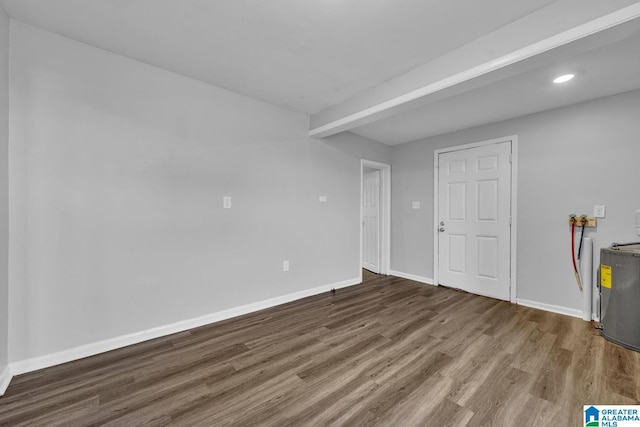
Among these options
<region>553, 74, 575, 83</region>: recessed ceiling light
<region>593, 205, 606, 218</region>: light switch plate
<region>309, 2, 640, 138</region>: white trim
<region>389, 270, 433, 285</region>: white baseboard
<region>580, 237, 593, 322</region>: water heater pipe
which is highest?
<region>553, 74, 575, 83</region>: recessed ceiling light

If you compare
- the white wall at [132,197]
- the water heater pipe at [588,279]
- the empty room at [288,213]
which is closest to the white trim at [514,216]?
the empty room at [288,213]

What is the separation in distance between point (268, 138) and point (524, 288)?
12.3 ft

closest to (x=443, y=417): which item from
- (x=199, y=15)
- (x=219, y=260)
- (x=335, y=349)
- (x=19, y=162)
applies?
(x=335, y=349)

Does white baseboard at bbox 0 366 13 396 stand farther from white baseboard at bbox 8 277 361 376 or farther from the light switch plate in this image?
the light switch plate

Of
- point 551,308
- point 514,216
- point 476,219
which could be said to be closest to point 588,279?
point 551,308

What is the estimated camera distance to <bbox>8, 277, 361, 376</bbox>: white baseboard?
6.25ft

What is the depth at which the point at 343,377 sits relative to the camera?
1834mm

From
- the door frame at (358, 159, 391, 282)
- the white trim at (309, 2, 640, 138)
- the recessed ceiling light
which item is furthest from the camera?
the door frame at (358, 159, 391, 282)

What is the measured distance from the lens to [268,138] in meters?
3.18

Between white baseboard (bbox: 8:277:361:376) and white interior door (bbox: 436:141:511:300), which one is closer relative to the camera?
white baseboard (bbox: 8:277:361:376)

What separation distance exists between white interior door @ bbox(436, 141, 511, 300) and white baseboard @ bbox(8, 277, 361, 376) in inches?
96.6

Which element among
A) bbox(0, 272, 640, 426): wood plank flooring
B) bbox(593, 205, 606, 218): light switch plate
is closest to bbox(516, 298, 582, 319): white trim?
bbox(0, 272, 640, 426): wood plank flooring

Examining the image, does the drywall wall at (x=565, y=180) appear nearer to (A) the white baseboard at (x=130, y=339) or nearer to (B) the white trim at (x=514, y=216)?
(B) the white trim at (x=514, y=216)

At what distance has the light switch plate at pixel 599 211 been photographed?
2.73 m
